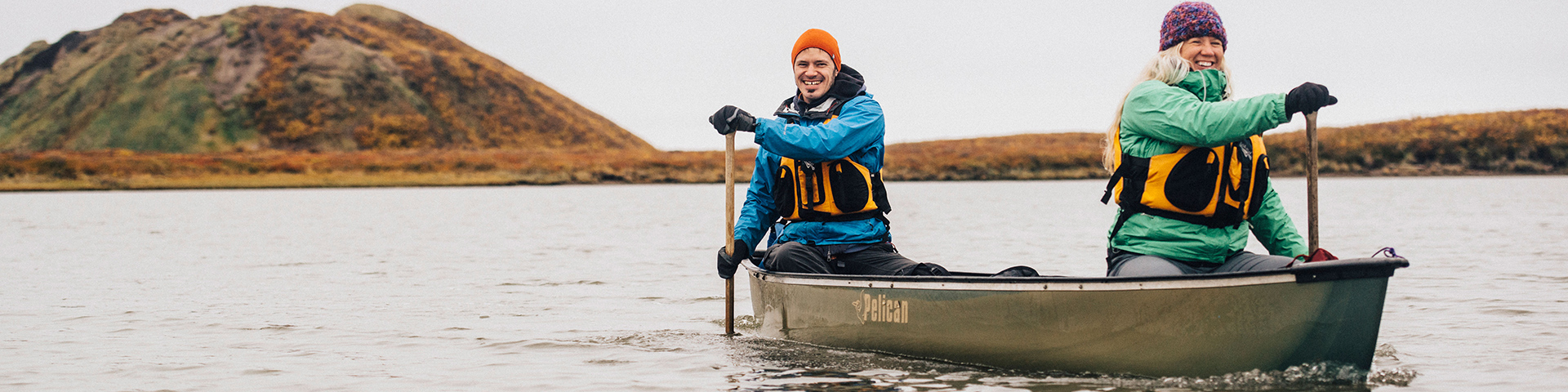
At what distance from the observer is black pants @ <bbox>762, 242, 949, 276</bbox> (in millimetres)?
6812

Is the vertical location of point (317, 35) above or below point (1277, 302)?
above

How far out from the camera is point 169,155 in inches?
3344

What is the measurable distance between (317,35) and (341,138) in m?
22.9

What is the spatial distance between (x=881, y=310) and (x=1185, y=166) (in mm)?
2097

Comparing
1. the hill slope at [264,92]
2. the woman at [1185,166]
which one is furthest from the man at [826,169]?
the hill slope at [264,92]

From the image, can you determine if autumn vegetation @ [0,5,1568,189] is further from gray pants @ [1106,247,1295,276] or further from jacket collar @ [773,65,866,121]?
gray pants @ [1106,247,1295,276]

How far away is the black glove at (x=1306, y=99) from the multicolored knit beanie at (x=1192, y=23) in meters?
0.48

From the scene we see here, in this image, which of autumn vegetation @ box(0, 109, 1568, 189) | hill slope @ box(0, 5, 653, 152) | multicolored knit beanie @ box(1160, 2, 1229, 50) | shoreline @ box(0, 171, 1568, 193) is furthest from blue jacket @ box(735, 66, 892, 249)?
Answer: hill slope @ box(0, 5, 653, 152)

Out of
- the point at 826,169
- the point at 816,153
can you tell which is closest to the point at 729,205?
the point at 826,169

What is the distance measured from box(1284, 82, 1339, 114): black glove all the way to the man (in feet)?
7.16

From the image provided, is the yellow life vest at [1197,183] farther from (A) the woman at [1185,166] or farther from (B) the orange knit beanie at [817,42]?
(B) the orange knit beanie at [817,42]

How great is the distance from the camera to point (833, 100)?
678 cm

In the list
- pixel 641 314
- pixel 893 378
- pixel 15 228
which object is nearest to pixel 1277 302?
pixel 893 378

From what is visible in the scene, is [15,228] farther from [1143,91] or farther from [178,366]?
[1143,91]
